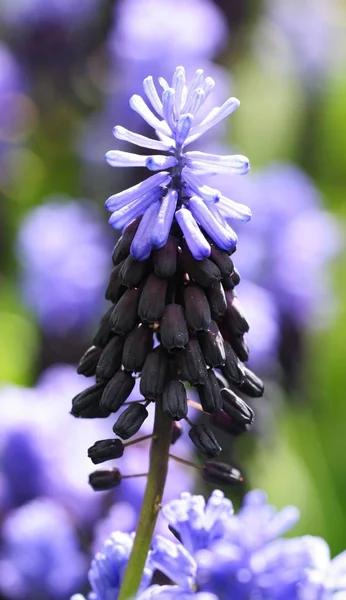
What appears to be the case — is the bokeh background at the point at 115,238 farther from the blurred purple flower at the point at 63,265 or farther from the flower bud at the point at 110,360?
the flower bud at the point at 110,360

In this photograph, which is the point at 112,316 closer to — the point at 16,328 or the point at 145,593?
the point at 145,593

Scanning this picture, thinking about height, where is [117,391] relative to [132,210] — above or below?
below

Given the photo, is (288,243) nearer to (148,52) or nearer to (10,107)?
(148,52)

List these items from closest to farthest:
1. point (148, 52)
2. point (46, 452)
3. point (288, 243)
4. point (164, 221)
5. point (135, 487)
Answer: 1. point (164, 221)
2. point (135, 487)
3. point (46, 452)
4. point (288, 243)
5. point (148, 52)

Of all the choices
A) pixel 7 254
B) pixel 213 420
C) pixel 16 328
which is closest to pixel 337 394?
pixel 16 328

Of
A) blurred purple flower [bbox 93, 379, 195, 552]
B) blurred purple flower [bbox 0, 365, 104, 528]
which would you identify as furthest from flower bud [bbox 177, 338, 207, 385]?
blurred purple flower [bbox 0, 365, 104, 528]

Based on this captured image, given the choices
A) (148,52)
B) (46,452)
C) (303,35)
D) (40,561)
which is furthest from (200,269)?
(303,35)

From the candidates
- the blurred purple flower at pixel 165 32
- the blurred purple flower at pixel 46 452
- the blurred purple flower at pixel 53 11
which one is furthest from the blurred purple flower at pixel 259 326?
the blurred purple flower at pixel 53 11
